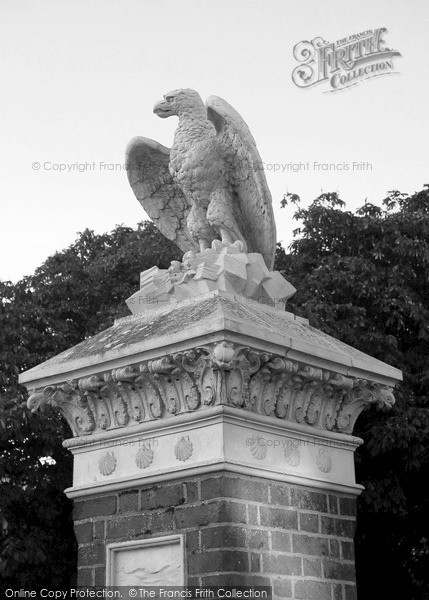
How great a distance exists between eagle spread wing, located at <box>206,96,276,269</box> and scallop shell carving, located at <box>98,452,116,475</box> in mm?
2261

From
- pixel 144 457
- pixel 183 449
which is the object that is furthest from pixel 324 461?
pixel 144 457

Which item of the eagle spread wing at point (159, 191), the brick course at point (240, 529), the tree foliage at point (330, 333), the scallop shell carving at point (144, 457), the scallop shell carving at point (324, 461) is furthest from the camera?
the tree foliage at point (330, 333)

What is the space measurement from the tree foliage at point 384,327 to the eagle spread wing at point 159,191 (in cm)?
687

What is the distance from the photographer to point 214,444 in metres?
6.38

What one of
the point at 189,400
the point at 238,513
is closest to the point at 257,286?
the point at 189,400

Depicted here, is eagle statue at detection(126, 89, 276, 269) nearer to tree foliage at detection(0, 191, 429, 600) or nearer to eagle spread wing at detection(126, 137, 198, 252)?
eagle spread wing at detection(126, 137, 198, 252)

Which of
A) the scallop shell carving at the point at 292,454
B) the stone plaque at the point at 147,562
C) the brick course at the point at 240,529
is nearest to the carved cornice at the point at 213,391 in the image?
the scallop shell carving at the point at 292,454

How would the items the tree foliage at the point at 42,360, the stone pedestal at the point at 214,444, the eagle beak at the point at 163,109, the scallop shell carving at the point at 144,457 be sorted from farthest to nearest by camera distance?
the tree foliage at the point at 42,360
the eagle beak at the point at 163,109
the scallop shell carving at the point at 144,457
the stone pedestal at the point at 214,444

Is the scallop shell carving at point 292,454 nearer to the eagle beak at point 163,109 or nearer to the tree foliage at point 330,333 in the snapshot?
the eagle beak at point 163,109

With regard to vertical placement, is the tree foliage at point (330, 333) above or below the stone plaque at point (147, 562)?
above

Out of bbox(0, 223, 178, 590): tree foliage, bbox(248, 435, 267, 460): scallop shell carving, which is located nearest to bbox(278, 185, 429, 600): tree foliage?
bbox(0, 223, 178, 590): tree foliage

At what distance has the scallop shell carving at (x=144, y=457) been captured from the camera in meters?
6.73

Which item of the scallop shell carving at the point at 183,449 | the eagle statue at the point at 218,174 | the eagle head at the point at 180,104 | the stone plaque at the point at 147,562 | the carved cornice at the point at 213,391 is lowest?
the stone plaque at the point at 147,562

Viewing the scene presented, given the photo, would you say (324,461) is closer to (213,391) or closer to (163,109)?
(213,391)
